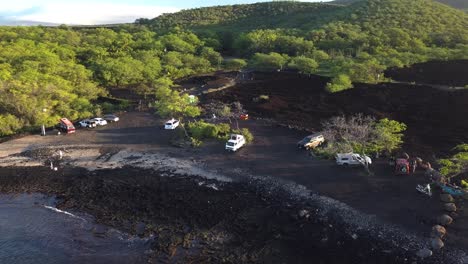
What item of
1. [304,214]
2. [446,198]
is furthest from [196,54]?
[446,198]

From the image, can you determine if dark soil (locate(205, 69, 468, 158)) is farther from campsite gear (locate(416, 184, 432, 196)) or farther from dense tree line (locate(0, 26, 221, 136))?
dense tree line (locate(0, 26, 221, 136))

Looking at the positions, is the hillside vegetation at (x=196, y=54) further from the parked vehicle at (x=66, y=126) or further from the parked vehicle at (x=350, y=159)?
the parked vehicle at (x=350, y=159)

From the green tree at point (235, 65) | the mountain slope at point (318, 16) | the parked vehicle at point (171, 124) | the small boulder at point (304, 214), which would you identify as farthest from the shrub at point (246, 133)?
the mountain slope at point (318, 16)

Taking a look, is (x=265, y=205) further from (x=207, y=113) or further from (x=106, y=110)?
(x=106, y=110)

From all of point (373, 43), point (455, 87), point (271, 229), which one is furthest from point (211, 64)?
point (271, 229)

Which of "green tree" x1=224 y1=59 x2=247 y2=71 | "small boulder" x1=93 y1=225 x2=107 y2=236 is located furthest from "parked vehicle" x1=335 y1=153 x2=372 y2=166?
"green tree" x1=224 y1=59 x2=247 y2=71

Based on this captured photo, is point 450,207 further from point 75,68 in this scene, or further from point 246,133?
point 75,68

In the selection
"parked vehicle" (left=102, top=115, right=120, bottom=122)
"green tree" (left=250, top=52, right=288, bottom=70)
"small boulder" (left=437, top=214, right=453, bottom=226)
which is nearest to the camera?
"small boulder" (left=437, top=214, right=453, bottom=226)
